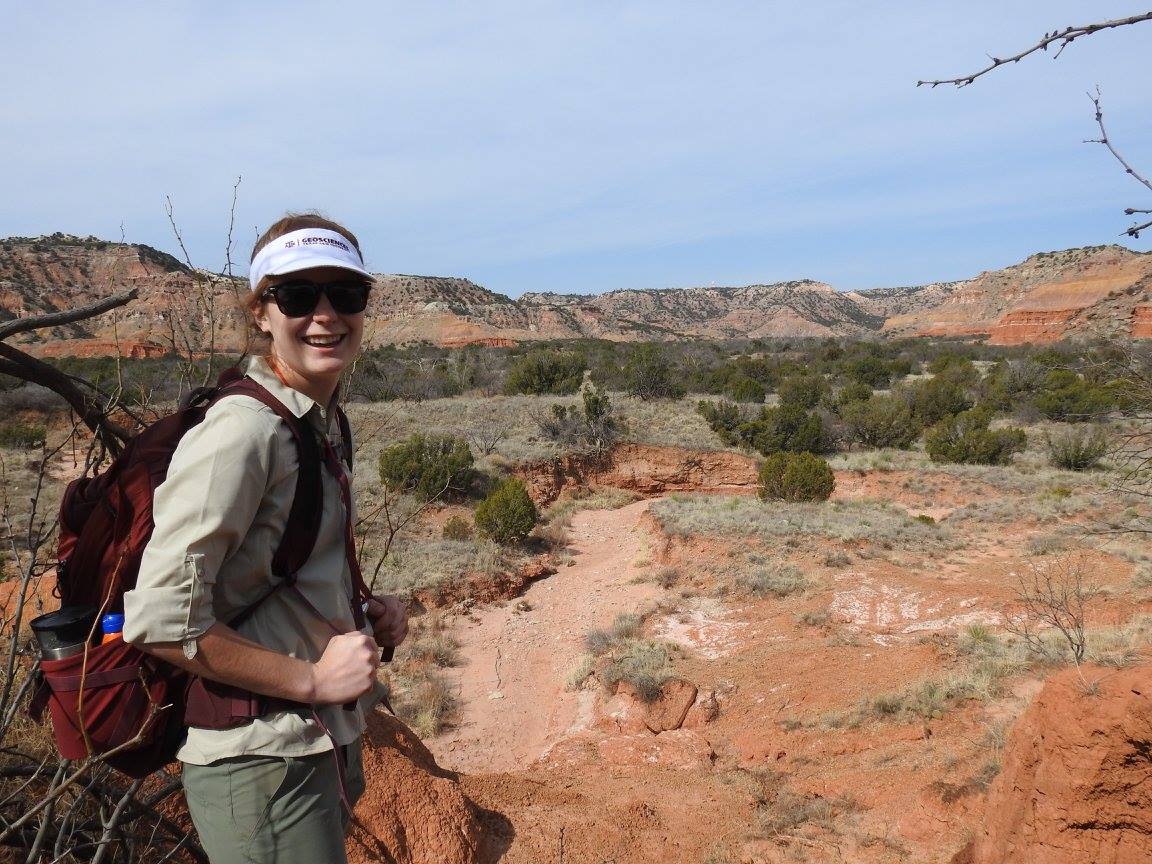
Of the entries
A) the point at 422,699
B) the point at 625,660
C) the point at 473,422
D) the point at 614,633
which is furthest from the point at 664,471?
the point at 422,699

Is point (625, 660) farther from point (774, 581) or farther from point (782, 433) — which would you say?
point (782, 433)

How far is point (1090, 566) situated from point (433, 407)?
18198 mm

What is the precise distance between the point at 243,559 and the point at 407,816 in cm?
330

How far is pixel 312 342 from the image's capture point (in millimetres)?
1503

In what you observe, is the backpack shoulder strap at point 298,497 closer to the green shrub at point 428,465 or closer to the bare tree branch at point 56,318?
the bare tree branch at point 56,318

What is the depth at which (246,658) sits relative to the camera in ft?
4.21

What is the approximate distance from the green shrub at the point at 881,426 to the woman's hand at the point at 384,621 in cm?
2033

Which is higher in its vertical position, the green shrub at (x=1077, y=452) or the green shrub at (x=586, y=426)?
the green shrub at (x=586, y=426)

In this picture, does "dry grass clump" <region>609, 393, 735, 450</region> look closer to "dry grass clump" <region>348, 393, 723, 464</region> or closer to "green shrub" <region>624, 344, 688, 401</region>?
"dry grass clump" <region>348, 393, 723, 464</region>

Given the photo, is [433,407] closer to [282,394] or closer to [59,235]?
[282,394]

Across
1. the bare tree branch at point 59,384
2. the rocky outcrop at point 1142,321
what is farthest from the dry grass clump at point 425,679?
the rocky outcrop at point 1142,321

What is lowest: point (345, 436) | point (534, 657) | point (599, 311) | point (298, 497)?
point (534, 657)

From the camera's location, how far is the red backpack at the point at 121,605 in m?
1.33

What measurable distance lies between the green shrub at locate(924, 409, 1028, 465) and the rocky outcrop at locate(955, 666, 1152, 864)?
51.5 feet
